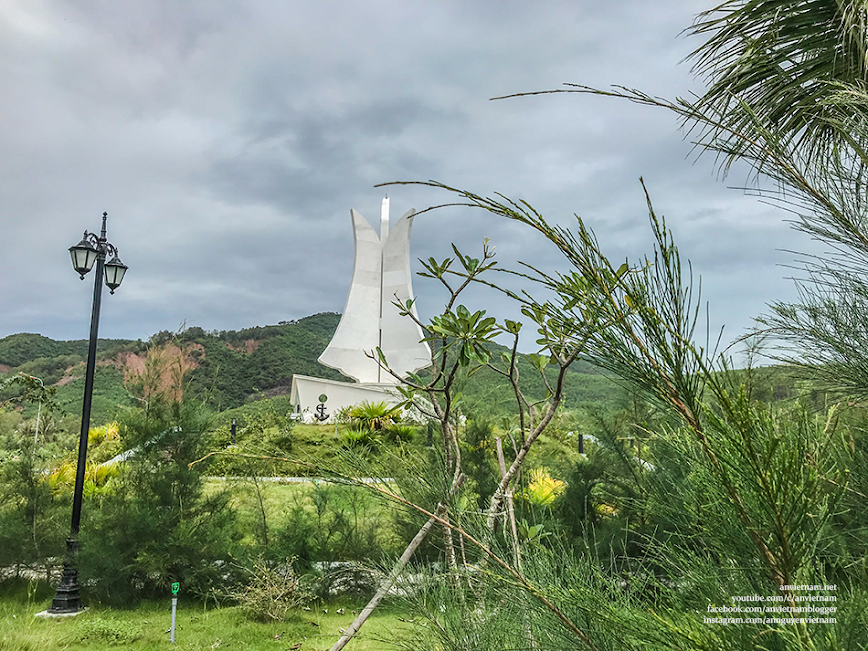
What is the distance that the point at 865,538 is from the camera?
1317 mm

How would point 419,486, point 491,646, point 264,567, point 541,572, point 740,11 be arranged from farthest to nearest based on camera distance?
1. point 264,567
2. point 740,11
3. point 419,486
4. point 491,646
5. point 541,572

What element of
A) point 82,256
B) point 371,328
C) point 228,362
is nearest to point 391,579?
point 82,256

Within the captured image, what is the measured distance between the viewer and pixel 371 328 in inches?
727

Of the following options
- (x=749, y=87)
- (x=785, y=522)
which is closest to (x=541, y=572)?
(x=785, y=522)

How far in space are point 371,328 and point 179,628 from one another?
1372cm

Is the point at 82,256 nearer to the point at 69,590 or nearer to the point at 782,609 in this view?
the point at 69,590

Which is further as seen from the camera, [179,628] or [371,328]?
[371,328]

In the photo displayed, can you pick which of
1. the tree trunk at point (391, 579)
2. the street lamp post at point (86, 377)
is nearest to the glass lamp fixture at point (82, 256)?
the street lamp post at point (86, 377)

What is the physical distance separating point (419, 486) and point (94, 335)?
5991mm

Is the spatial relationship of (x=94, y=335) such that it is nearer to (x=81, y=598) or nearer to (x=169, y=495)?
(x=169, y=495)

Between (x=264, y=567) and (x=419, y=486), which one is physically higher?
(x=419, y=486)

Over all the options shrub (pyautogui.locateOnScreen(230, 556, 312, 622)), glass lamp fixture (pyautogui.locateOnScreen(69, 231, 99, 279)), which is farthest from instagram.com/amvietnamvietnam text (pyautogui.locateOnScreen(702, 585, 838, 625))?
glass lamp fixture (pyautogui.locateOnScreen(69, 231, 99, 279))

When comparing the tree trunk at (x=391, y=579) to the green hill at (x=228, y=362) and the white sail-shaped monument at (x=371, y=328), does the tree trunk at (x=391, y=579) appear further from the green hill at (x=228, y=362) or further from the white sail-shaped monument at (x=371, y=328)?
the green hill at (x=228, y=362)

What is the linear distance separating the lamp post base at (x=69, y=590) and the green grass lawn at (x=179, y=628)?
0.50ft
